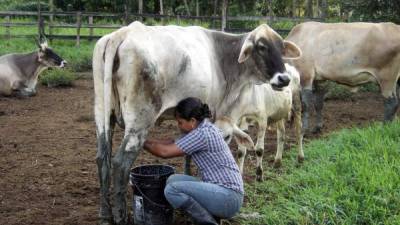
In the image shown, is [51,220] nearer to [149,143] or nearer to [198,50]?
[149,143]

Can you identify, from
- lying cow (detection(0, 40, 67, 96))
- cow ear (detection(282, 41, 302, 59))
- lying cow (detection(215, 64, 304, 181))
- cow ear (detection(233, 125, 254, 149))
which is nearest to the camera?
cow ear (detection(233, 125, 254, 149))

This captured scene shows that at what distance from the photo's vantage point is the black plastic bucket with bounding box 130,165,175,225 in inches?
184

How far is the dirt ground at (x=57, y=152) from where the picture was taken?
5219mm

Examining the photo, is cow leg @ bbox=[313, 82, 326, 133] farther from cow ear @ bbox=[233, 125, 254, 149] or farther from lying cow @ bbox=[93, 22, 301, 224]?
lying cow @ bbox=[93, 22, 301, 224]

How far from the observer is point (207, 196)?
4309 mm

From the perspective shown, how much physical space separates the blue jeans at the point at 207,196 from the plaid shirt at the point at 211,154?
68mm

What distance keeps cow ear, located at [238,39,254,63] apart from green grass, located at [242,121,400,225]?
1.32 metres

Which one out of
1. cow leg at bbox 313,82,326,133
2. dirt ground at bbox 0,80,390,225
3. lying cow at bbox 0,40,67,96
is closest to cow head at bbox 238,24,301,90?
dirt ground at bbox 0,80,390,225

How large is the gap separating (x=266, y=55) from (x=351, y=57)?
355 centimetres

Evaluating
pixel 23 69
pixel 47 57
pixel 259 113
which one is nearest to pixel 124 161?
pixel 259 113

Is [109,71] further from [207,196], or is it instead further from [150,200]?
[207,196]

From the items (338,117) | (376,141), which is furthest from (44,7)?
(376,141)

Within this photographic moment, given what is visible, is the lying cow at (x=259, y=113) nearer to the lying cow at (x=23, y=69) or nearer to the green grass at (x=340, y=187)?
the green grass at (x=340, y=187)

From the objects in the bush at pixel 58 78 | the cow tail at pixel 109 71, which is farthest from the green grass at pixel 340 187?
the bush at pixel 58 78
